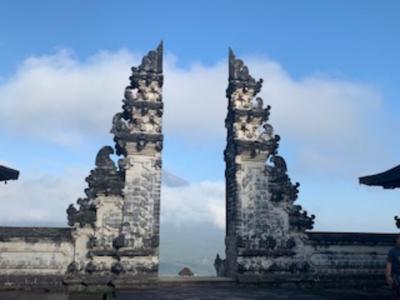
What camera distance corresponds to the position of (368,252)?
52.8ft

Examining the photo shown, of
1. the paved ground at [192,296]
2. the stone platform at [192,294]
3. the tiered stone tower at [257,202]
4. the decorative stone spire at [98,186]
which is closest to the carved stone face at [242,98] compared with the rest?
the tiered stone tower at [257,202]

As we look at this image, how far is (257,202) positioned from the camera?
616 inches

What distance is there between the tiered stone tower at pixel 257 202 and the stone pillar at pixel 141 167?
8.71 ft

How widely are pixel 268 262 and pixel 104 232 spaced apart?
5.39 metres

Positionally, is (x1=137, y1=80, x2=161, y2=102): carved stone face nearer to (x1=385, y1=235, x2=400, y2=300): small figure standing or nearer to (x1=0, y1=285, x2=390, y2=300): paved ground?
(x1=0, y1=285, x2=390, y2=300): paved ground

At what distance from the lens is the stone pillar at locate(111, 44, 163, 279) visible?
14.4m

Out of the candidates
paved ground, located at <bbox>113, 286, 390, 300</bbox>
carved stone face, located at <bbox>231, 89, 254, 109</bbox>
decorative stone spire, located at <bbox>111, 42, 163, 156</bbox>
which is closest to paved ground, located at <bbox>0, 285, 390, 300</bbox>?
paved ground, located at <bbox>113, 286, 390, 300</bbox>

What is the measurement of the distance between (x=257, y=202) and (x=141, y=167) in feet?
13.3

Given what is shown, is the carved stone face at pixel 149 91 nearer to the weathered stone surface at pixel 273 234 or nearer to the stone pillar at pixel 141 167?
the stone pillar at pixel 141 167

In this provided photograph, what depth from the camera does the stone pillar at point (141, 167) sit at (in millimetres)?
14414

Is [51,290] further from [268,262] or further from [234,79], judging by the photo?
[234,79]

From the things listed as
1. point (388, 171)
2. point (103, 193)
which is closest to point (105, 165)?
point (103, 193)

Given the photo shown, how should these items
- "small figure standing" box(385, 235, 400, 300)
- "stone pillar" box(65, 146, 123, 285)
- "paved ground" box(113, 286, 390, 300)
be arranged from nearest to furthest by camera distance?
"small figure standing" box(385, 235, 400, 300) < "paved ground" box(113, 286, 390, 300) < "stone pillar" box(65, 146, 123, 285)

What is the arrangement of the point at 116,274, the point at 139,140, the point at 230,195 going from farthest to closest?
the point at 230,195 < the point at 139,140 < the point at 116,274
